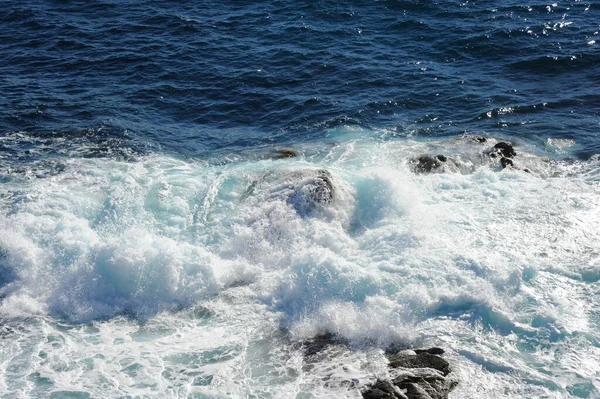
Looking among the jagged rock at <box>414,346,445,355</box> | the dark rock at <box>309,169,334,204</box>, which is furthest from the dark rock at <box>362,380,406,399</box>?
the dark rock at <box>309,169,334,204</box>

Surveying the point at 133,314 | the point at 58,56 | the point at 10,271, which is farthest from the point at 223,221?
the point at 58,56

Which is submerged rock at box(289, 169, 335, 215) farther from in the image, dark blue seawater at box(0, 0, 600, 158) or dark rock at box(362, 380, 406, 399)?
dark rock at box(362, 380, 406, 399)

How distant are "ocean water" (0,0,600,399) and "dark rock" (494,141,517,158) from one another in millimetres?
485

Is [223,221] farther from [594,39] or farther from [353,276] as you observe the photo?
[594,39]

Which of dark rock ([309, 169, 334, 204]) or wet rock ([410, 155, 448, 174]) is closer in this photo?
dark rock ([309, 169, 334, 204])

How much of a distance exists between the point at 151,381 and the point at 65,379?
199 cm

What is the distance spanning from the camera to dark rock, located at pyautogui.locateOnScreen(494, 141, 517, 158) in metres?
25.3

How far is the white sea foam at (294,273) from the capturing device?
1678 cm

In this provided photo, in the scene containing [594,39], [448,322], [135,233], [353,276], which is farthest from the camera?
[594,39]

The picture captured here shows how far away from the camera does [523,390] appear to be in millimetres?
15992

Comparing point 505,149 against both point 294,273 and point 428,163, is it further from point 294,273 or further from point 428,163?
point 294,273

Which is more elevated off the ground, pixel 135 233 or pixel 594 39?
pixel 594 39

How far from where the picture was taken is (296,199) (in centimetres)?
2236

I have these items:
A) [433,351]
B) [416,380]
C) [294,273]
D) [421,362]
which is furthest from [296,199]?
[416,380]
